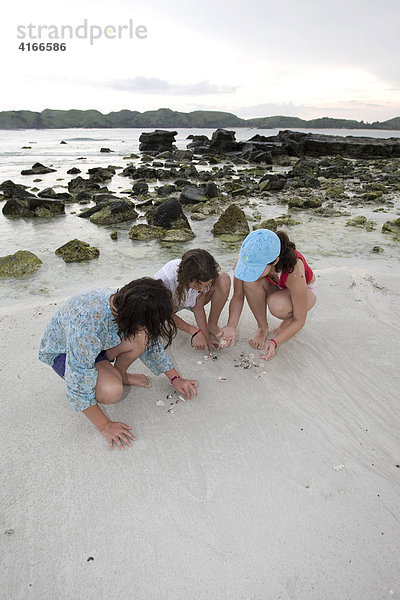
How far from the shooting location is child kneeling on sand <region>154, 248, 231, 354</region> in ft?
7.25

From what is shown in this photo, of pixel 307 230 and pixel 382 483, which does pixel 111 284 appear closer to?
pixel 382 483

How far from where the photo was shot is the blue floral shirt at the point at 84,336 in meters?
1.72

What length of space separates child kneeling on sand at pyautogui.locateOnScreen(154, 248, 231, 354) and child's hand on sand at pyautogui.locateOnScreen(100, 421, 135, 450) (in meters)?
0.88

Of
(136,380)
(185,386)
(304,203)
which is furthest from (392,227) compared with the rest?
(136,380)

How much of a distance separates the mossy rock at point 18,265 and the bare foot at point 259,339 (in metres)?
2.96

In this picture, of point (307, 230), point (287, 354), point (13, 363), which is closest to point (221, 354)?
point (287, 354)

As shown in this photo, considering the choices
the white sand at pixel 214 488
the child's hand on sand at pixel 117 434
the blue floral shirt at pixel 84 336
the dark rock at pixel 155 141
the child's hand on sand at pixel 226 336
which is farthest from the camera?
the dark rock at pixel 155 141

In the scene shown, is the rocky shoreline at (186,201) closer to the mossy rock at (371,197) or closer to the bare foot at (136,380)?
the mossy rock at (371,197)

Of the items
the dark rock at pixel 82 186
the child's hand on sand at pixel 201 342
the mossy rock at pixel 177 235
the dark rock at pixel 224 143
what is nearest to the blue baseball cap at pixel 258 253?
the child's hand on sand at pixel 201 342

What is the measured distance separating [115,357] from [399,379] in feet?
6.23

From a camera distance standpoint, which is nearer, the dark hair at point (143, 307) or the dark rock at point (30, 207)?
the dark hair at point (143, 307)

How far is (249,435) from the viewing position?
6.73 ft

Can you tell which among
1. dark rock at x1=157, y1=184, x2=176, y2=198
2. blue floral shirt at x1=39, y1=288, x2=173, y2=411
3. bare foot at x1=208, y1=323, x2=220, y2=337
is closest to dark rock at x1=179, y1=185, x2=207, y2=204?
dark rock at x1=157, y1=184, x2=176, y2=198

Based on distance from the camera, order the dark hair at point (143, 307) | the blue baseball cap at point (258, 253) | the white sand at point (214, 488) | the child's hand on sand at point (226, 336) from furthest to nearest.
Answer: the child's hand on sand at point (226, 336)
the blue baseball cap at point (258, 253)
the dark hair at point (143, 307)
the white sand at point (214, 488)
